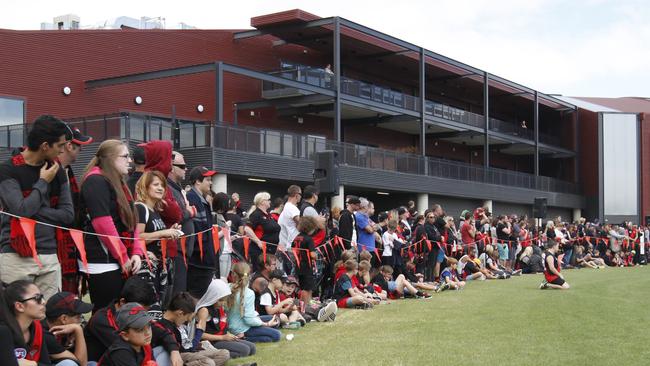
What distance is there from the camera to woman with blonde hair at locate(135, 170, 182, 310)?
7.17 metres

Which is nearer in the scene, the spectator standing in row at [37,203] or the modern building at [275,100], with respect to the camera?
the spectator standing in row at [37,203]

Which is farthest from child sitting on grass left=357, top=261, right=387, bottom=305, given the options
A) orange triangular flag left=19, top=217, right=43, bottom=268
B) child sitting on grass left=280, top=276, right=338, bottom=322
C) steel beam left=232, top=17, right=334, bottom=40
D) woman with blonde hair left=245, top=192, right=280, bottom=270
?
steel beam left=232, top=17, right=334, bottom=40

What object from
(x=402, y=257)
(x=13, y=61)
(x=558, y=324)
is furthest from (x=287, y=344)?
(x=13, y=61)

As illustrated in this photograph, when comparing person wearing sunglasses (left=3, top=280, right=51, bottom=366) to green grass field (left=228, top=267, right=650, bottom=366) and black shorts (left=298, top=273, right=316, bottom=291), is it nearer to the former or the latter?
green grass field (left=228, top=267, right=650, bottom=366)

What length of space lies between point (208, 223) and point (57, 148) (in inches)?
112

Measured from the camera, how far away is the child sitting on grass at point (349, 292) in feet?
47.0

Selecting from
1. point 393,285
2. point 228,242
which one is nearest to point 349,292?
point 393,285

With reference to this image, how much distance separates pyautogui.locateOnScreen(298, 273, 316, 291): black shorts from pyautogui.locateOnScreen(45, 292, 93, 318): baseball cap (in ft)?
23.9

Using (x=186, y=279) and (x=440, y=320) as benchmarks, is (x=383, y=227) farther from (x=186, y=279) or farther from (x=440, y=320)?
(x=186, y=279)

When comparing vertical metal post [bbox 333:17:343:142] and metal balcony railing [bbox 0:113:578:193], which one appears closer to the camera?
metal balcony railing [bbox 0:113:578:193]

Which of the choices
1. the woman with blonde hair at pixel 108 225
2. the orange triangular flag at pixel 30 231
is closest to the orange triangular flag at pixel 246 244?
the woman with blonde hair at pixel 108 225

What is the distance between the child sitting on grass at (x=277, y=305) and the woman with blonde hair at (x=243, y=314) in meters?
0.74

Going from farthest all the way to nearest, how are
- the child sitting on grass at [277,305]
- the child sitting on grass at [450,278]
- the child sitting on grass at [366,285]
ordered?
the child sitting on grass at [450,278]
the child sitting on grass at [366,285]
the child sitting on grass at [277,305]

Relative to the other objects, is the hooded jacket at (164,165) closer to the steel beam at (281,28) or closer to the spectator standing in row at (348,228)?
the spectator standing in row at (348,228)
